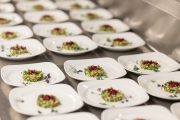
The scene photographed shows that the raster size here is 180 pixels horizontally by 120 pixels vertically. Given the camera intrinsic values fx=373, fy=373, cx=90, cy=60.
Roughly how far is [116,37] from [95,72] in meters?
0.41

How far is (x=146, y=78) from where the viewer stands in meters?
1.47

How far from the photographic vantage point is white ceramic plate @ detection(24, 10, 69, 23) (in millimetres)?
1997

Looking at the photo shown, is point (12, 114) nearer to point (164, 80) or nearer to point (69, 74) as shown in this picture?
point (69, 74)

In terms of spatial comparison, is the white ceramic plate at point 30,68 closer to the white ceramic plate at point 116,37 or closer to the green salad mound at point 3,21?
the white ceramic plate at point 116,37

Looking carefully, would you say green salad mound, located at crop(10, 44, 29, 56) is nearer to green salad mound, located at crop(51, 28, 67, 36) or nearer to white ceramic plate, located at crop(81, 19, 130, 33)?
green salad mound, located at crop(51, 28, 67, 36)

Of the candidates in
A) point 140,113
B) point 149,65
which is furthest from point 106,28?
point 140,113

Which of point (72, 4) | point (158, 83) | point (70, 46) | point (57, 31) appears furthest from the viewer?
point (72, 4)

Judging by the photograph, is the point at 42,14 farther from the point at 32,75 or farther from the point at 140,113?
the point at 140,113

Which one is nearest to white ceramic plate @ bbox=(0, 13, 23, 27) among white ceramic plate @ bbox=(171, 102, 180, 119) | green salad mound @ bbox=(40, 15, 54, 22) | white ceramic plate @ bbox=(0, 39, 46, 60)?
green salad mound @ bbox=(40, 15, 54, 22)

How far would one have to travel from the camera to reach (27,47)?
1.70 m

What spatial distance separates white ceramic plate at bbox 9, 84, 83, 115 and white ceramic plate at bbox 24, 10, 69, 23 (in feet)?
2.26

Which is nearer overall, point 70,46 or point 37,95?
point 37,95

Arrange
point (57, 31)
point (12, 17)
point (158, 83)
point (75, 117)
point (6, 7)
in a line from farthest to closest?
1. point (6, 7)
2. point (12, 17)
3. point (57, 31)
4. point (158, 83)
5. point (75, 117)

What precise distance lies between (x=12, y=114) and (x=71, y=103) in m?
0.20
